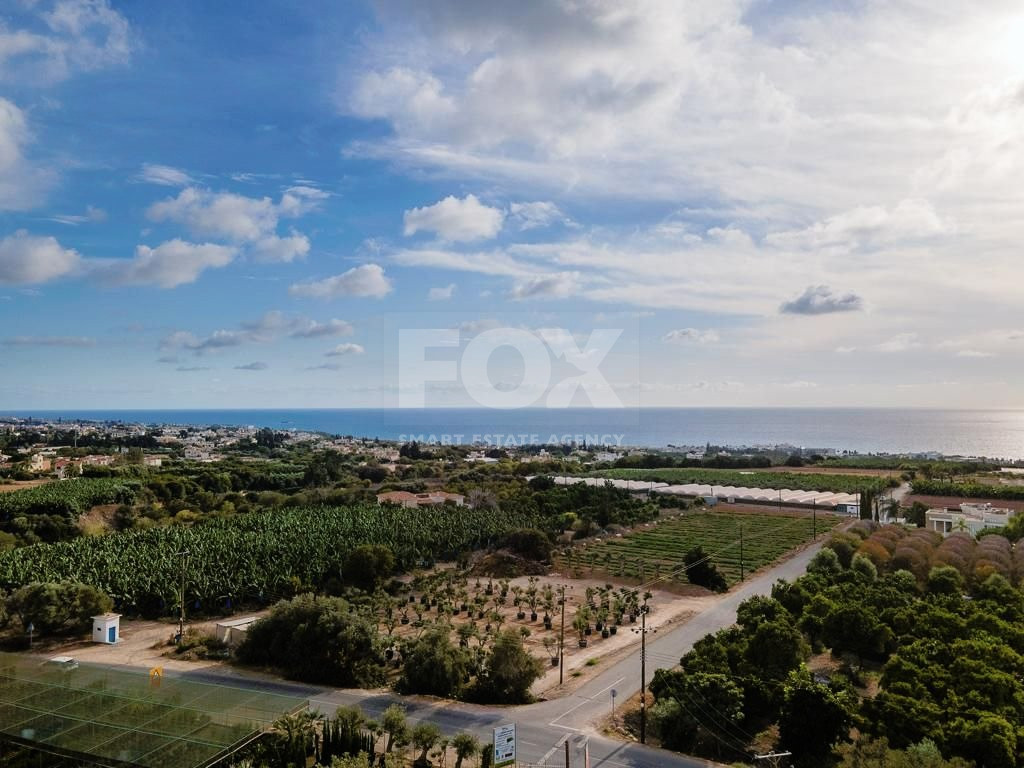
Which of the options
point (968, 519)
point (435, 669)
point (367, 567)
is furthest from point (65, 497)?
point (968, 519)

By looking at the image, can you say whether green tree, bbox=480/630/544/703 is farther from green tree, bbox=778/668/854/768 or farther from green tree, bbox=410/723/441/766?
green tree, bbox=778/668/854/768

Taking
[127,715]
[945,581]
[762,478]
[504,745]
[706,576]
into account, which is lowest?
[706,576]

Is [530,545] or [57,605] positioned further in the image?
[530,545]

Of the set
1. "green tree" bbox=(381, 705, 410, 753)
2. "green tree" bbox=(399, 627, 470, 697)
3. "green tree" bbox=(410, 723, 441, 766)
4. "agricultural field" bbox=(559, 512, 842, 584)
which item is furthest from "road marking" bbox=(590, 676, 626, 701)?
"agricultural field" bbox=(559, 512, 842, 584)

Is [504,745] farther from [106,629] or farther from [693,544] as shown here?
[693,544]

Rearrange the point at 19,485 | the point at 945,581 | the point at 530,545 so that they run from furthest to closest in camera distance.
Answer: the point at 19,485 < the point at 530,545 < the point at 945,581

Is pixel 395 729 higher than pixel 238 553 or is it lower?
lower

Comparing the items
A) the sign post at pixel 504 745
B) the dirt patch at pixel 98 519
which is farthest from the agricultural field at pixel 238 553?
the sign post at pixel 504 745
